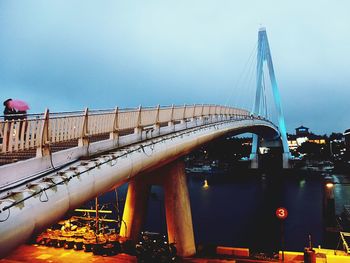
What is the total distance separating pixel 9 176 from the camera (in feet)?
15.7

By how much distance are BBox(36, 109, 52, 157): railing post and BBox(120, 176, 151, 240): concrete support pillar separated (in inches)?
333

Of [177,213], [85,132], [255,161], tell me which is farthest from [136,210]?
[255,161]

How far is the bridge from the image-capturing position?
14.7 feet

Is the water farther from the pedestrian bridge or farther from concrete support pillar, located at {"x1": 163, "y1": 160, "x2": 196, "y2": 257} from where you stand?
the pedestrian bridge

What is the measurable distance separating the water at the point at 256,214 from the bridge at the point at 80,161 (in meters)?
9.35

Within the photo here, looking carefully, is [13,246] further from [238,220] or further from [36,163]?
[238,220]

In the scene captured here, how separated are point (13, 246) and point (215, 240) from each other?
19.4m

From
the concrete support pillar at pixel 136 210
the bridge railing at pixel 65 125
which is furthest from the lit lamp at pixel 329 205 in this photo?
the bridge railing at pixel 65 125

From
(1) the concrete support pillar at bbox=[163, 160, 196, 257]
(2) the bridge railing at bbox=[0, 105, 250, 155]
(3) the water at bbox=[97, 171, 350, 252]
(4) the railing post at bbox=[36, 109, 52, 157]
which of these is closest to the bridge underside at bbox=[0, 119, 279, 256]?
(4) the railing post at bbox=[36, 109, 52, 157]

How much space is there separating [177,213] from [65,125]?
805 centimetres

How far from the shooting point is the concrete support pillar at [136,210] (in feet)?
45.5

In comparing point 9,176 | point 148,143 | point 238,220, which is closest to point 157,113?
point 148,143

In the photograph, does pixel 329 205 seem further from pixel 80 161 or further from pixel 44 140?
pixel 44 140

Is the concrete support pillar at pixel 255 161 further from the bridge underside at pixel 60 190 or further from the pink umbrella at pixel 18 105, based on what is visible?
the pink umbrella at pixel 18 105
